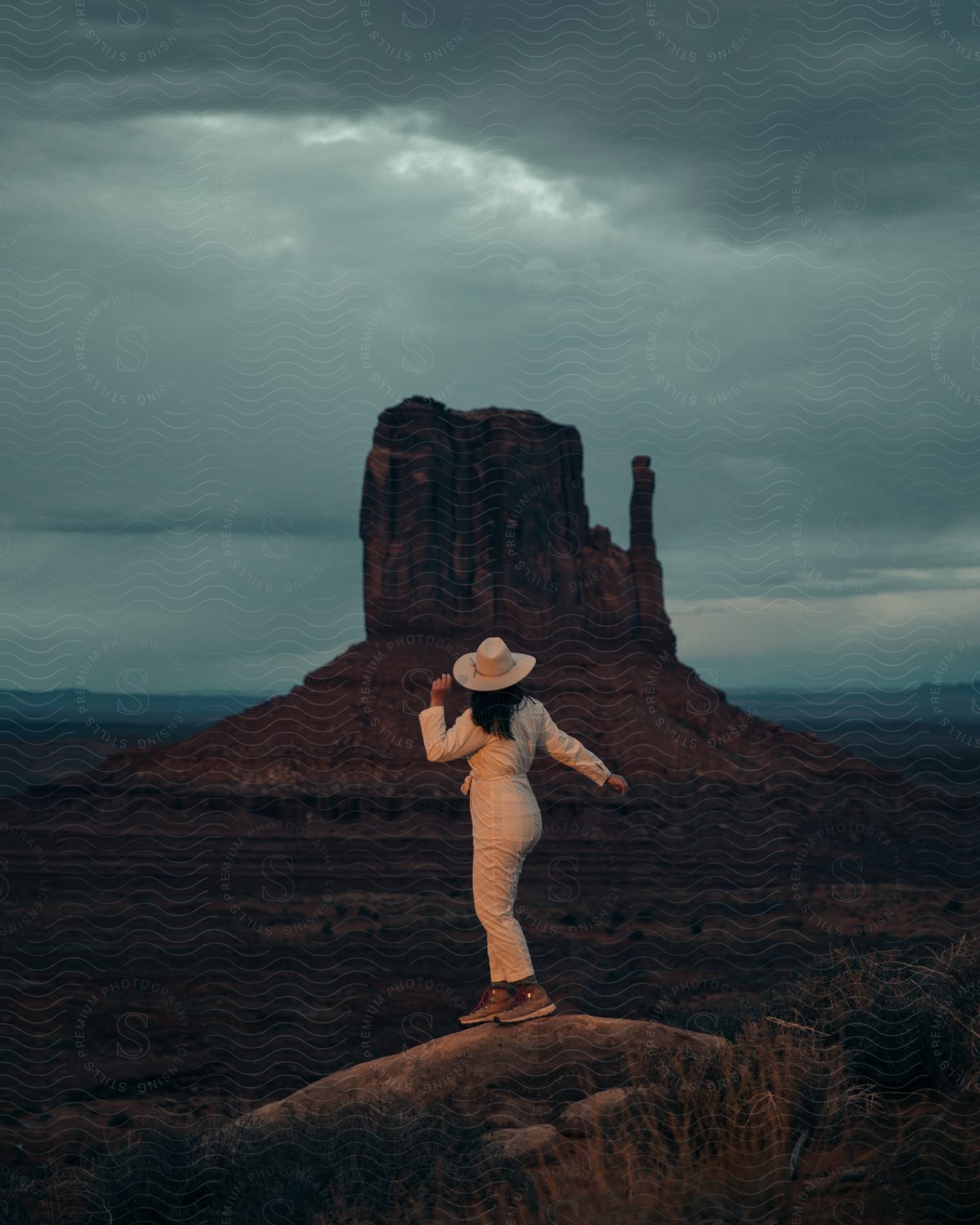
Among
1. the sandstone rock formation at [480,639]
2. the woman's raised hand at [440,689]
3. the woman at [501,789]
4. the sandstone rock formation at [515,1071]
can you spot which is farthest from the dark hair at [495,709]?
the sandstone rock formation at [480,639]

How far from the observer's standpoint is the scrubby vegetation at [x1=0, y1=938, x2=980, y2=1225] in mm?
3828

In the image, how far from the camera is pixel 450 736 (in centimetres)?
562

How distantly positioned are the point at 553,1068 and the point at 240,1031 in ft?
44.5

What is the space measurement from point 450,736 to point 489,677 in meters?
0.31

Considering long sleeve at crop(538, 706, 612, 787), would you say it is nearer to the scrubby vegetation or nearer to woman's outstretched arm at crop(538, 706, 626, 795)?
woman's outstretched arm at crop(538, 706, 626, 795)

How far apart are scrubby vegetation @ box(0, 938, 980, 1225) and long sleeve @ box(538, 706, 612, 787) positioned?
47.5 inches

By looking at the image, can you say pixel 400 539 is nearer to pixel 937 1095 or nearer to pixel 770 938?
pixel 770 938

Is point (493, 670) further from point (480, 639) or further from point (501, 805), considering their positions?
point (480, 639)

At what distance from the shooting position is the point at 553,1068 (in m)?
5.37

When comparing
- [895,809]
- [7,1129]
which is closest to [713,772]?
[895,809]

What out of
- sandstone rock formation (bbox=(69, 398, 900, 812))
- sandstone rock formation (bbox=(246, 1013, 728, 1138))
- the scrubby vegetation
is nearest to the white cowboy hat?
sandstone rock formation (bbox=(246, 1013, 728, 1138))

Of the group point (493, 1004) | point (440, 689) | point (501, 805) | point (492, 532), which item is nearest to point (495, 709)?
point (440, 689)

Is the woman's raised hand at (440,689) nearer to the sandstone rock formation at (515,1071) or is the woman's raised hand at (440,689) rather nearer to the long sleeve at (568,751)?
the long sleeve at (568,751)

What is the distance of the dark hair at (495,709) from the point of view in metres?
5.67
